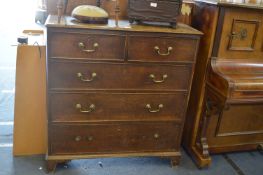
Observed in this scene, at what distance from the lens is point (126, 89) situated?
1778 millimetres

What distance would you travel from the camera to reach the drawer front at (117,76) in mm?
1653

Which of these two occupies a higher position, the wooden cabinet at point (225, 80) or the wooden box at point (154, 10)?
the wooden box at point (154, 10)

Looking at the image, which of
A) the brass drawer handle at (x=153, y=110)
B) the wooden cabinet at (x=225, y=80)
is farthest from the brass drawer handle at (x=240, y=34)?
the brass drawer handle at (x=153, y=110)

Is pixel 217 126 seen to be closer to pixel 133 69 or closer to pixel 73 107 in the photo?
pixel 133 69

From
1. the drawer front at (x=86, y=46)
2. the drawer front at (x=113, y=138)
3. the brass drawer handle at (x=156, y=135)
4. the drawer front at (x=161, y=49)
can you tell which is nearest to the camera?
the drawer front at (x=86, y=46)

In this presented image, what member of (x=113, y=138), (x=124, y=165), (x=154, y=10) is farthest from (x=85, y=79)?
(x=124, y=165)

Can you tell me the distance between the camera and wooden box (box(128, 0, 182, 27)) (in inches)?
69.1

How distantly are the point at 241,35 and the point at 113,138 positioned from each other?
3.59ft

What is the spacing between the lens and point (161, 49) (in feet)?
5.68

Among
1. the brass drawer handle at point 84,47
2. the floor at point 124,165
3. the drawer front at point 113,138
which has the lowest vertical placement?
the floor at point 124,165

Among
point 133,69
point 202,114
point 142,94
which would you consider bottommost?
point 202,114

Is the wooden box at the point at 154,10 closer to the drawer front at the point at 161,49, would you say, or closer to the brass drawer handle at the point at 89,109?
the drawer front at the point at 161,49

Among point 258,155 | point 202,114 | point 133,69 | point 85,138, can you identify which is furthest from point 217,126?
point 85,138

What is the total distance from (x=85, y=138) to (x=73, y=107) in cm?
24
